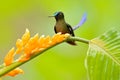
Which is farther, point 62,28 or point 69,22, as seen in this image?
point 69,22

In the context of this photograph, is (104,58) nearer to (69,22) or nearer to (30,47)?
(30,47)

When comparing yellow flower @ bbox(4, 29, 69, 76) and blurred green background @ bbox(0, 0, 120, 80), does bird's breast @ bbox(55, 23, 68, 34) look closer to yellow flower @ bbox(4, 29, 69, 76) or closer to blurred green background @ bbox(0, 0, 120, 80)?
yellow flower @ bbox(4, 29, 69, 76)

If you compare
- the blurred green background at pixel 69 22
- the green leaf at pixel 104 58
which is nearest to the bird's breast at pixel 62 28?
the green leaf at pixel 104 58

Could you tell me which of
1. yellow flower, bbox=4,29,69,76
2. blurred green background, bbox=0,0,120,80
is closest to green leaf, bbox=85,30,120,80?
yellow flower, bbox=4,29,69,76

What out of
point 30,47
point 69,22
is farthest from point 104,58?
point 69,22

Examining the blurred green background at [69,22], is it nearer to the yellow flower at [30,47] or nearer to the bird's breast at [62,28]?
the bird's breast at [62,28]

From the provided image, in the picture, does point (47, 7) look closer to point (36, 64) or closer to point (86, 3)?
point (86, 3)

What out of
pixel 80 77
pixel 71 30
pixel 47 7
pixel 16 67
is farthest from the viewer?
pixel 47 7

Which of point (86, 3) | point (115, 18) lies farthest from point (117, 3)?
point (86, 3)
